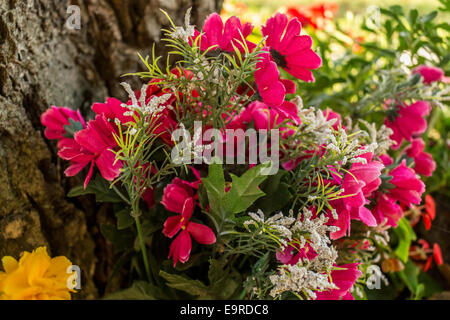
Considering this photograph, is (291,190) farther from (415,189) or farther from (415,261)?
(415,261)

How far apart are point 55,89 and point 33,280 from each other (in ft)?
1.07

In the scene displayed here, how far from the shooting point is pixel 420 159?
29.8 inches

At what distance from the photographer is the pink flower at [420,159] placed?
746 millimetres

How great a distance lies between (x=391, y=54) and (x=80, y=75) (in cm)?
59

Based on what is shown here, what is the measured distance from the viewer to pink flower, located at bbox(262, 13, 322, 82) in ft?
1.72

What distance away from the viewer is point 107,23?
75 cm

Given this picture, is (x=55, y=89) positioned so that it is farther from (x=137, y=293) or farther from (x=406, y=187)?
(x=406, y=187)

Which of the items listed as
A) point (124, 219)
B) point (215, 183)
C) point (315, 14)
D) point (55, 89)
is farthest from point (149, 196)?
point (315, 14)

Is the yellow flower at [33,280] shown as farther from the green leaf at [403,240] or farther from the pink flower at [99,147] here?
the green leaf at [403,240]

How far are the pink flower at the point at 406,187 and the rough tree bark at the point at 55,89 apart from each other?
0.45m

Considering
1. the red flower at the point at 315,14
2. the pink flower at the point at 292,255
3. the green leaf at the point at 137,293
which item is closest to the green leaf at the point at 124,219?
the green leaf at the point at 137,293

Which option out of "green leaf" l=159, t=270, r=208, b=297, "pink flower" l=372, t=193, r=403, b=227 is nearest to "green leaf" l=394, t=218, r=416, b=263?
"pink flower" l=372, t=193, r=403, b=227

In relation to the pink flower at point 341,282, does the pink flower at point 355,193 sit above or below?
above

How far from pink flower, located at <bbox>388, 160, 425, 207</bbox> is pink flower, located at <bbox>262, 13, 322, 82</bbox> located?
19cm
